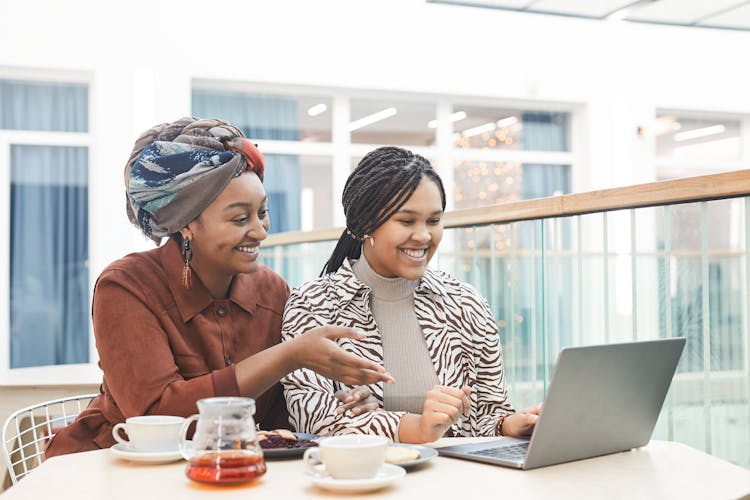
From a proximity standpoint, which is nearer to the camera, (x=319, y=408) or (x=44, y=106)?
(x=319, y=408)

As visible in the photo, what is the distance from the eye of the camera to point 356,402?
6.21 ft

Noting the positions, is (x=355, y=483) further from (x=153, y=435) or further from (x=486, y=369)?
(x=486, y=369)

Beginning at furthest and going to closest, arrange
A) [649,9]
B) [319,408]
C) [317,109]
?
[317,109], [649,9], [319,408]

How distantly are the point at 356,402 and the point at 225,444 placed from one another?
60 cm

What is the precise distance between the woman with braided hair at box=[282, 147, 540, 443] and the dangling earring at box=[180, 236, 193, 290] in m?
0.24

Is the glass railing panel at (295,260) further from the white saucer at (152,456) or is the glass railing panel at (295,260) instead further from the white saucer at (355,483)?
the white saucer at (355,483)

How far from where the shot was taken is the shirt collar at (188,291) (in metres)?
2.04

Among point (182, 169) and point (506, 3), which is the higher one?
point (506, 3)

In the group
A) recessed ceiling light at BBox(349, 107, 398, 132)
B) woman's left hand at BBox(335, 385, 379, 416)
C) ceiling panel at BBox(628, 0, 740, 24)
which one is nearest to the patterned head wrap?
woman's left hand at BBox(335, 385, 379, 416)

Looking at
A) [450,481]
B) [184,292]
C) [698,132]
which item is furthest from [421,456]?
[698,132]

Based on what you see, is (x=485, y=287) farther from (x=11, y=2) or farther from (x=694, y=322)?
(x=11, y=2)

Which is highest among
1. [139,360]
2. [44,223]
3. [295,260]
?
[44,223]

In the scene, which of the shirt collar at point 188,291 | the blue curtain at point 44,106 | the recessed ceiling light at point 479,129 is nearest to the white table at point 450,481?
the shirt collar at point 188,291

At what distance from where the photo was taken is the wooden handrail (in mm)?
1932
